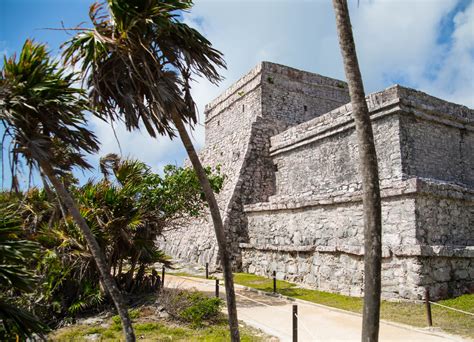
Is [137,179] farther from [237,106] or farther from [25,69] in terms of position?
[237,106]

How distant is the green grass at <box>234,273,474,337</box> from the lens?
6395mm

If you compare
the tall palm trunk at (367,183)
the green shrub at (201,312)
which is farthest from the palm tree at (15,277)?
the tall palm trunk at (367,183)

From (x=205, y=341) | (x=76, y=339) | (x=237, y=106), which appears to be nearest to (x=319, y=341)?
(x=205, y=341)

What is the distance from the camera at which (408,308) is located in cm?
731

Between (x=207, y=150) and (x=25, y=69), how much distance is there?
13.2 metres

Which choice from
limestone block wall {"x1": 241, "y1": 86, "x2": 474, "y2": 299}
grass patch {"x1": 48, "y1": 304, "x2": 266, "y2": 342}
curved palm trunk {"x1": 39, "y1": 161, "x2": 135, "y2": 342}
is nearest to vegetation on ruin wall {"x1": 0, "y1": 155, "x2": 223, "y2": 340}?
grass patch {"x1": 48, "y1": 304, "x2": 266, "y2": 342}

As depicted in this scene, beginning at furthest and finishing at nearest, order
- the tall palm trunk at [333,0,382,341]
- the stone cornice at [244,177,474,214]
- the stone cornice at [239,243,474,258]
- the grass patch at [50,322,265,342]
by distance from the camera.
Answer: the stone cornice at [244,177,474,214] < the stone cornice at [239,243,474,258] < the grass patch at [50,322,265,342] < the tall palm trunk at [333,0,382,341]

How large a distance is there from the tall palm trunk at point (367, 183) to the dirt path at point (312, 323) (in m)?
2.85

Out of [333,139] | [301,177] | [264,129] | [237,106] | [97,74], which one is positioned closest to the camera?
[97,74]

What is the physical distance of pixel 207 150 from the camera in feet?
59.6

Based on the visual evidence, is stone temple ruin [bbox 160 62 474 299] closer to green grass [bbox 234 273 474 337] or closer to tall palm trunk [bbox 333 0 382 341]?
green grass [bbox 234 273 474 337]

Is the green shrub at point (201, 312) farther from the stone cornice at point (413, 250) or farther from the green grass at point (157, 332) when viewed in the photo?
the stone cornice at point (413, 250)

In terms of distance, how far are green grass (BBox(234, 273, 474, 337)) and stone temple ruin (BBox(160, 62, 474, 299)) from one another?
30 centimetres

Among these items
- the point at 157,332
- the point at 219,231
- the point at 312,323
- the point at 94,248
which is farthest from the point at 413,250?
the point at 94,248
